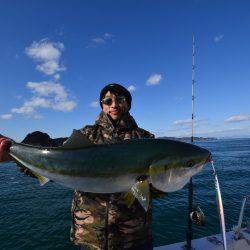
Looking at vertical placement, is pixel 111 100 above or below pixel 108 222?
above

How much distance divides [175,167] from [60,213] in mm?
18291

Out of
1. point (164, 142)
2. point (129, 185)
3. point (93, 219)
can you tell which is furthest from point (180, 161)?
point (93, 219)

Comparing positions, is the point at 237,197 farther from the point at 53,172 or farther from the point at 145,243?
the point at 53,172

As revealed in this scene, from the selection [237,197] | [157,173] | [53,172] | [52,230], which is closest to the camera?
[157,173]

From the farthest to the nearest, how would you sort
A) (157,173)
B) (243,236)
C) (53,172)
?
1. (243,236)
2. (53,172)
3. (157,173)

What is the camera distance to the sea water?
15.5 meters

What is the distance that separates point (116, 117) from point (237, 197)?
2234 cm

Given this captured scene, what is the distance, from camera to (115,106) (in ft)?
17.0

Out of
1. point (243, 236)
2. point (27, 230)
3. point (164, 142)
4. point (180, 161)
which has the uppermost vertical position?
point (164, 142)

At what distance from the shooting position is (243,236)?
8570mm

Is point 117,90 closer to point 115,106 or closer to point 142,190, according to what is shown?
point 115,106

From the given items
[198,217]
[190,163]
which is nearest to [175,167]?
[190,163]

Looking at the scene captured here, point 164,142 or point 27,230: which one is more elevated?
point 164,142

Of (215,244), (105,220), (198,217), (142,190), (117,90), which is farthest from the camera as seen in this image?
(215,244)
